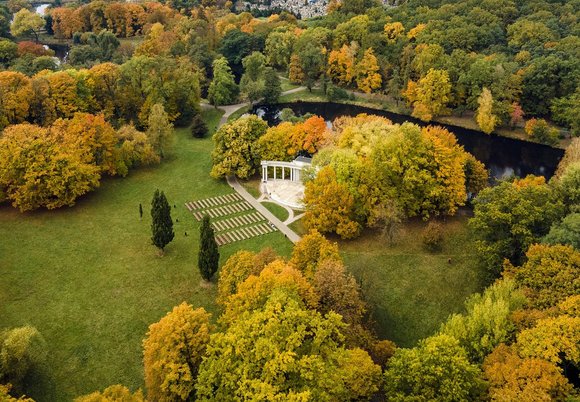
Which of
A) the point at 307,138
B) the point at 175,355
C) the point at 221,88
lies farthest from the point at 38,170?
the point at 221,88

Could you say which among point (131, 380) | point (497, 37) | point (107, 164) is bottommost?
point (131, 380)

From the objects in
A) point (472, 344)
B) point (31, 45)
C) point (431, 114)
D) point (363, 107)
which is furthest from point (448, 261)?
point (31, 45)

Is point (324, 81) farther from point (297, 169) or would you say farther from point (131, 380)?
point (131, 380)

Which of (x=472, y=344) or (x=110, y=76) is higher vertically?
(x=110, y=76)

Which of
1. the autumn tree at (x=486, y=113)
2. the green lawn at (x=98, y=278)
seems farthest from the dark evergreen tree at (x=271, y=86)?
the green lawn at (x=98, y=278)

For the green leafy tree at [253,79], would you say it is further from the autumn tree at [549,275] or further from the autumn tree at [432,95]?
the autumn tree at [549,275]
